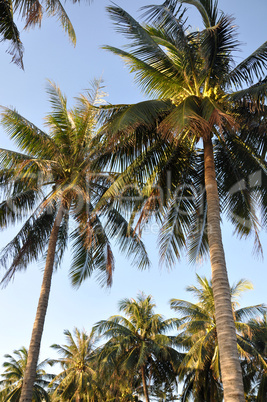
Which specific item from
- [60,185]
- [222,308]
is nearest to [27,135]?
[60,185]

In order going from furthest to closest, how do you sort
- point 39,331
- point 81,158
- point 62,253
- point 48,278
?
1. point 62,253
2. point 81,158
3. point 48,278
4. point 39,331

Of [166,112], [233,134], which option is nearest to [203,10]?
[166,112]

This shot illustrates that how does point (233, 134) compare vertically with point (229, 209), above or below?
above

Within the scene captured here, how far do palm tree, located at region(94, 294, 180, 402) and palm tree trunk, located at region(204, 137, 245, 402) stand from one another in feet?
51.1

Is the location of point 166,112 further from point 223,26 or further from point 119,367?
point 119,367

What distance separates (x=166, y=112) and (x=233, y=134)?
6.27ft

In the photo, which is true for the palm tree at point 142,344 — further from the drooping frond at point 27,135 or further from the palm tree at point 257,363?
the drooping frond at point 27,135

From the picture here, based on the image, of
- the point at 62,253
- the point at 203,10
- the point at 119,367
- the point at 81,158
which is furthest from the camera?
the point at 119,367

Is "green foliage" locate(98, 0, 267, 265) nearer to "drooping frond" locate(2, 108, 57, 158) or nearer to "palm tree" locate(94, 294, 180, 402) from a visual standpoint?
"drooping frond" locate(2, 108, 57, 158)

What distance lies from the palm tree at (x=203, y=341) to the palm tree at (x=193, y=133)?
10.1 m

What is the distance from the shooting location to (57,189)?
11914 mm

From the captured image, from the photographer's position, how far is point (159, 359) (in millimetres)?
23297

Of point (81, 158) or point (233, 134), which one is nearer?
point (233, 134)

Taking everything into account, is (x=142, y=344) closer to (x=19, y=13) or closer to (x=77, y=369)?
(x=77, y=369)
